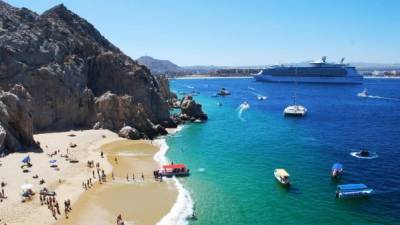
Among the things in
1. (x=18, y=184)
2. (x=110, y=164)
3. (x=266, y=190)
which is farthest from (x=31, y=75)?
(x=266, y=190)

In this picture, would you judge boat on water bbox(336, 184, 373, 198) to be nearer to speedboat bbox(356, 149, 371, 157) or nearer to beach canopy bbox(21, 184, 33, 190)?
speedboat bbox(356, 149, 371, 157)

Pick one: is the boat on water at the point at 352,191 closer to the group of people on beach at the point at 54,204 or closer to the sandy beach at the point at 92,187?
the sandy beach at the point at 92,187

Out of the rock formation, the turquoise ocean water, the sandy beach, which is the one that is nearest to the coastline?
the sandy beach

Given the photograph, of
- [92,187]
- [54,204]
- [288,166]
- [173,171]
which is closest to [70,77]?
[173,171]

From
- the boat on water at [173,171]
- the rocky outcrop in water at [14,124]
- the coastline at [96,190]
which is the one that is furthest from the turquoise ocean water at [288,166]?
the rocky outcrop in water at [14,124]

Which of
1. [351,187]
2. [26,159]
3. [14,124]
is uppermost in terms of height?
[14,124]

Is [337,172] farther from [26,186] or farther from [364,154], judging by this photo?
[26,186]
